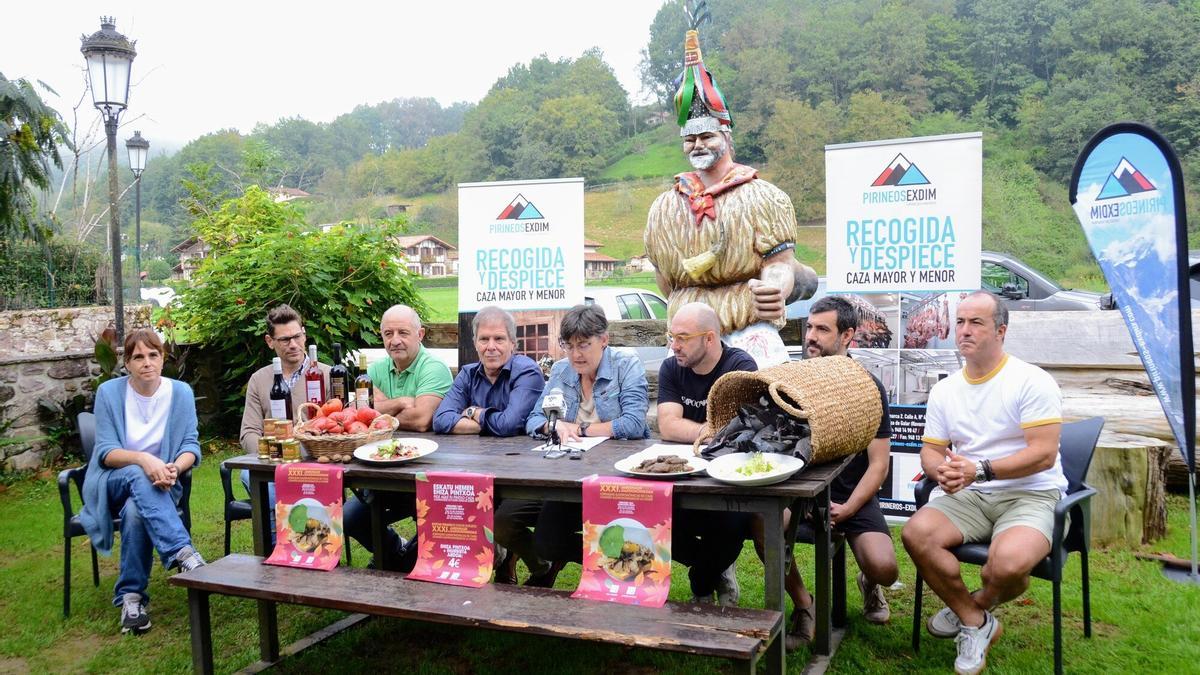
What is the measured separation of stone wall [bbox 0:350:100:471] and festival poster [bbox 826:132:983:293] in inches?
225

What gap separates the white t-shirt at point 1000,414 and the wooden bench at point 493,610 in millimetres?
1079

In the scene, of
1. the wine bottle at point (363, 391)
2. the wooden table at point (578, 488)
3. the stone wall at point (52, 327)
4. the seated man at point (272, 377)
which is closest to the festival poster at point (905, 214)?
the wooden table at point (578, 488)

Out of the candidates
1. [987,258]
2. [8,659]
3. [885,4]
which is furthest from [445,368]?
[885,4]

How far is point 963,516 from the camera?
298cm

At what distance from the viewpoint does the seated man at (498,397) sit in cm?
358

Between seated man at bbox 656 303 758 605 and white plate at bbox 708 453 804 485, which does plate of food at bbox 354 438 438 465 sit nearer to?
seated man at bbox 656 303 758 605

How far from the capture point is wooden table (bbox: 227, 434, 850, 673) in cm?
246

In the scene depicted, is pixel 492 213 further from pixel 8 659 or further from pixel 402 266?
pixel 8 659

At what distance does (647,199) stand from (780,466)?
91.6ft

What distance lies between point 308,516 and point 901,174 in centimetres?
344

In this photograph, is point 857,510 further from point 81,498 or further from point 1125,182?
point 81,498

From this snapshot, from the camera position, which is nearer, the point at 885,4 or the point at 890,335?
the point at 890,335

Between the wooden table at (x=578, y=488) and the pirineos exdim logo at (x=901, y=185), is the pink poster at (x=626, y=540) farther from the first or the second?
the pirineos exdim logo at (x=901, y=185)

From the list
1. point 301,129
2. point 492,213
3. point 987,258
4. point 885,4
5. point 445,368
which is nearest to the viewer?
point 445,368
